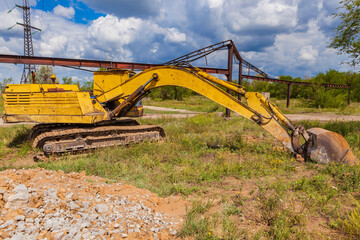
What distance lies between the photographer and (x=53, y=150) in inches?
262

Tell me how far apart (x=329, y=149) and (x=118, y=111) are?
255 inches

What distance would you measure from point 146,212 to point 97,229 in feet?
2.73

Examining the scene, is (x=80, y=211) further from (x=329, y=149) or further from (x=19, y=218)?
(x=329, y=149)

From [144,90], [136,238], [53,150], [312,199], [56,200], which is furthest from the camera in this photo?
[144,90]

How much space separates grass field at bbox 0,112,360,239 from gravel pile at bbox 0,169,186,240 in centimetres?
45

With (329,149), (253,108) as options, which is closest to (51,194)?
(253,108)

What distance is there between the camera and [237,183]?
17.3 feet

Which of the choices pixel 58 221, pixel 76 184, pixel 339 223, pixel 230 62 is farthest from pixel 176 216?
pixel 230 62

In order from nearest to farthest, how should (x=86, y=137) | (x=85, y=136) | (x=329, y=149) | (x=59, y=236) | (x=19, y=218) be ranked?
(x=59, y=236), (x=19, y=218), (x=329, y=149), (x=86, y=137), (x=85, y=136)

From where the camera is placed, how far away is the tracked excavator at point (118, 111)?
634 centimetres

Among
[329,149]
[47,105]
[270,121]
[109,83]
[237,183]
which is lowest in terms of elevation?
[237,183]

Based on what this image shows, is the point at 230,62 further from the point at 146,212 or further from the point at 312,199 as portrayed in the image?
the point at 146,212

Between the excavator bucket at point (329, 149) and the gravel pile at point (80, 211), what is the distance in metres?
4.21

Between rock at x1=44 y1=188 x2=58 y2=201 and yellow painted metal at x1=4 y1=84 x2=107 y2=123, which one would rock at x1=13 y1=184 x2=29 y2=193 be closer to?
rock at x1=44 y1=188 x2=58 y2=201
